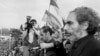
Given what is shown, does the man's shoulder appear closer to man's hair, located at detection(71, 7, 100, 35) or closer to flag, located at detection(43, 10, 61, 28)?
man's hair, located at detection(71, 7, 100, 35)

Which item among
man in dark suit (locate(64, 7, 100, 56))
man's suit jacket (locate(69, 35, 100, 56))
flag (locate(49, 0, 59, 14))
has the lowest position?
man's suit jacket (locate(69, 35, 100, 56))

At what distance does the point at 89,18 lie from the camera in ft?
12.6

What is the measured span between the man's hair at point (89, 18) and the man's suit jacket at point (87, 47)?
0.11m

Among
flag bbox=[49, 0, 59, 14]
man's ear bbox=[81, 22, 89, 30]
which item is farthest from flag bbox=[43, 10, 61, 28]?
man's ear bbox=[81, 22, 89, 30]

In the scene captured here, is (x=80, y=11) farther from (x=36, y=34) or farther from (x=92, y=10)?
(x=36, y=34)

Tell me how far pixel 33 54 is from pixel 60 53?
11.7 ft

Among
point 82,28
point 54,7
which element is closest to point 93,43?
point 82,28

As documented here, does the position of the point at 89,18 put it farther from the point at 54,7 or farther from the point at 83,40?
the point at 54,7

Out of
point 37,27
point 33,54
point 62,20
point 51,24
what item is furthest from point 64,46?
point 37,27

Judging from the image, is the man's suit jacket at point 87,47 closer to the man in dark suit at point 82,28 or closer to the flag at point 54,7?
the man in dark suit at point 82,28

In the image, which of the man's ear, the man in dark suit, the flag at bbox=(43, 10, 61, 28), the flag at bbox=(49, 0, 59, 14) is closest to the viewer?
the man in dark suit

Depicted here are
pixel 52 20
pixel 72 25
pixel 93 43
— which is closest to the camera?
pixel 93 43

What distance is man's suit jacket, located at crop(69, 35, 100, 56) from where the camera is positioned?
3.57 m

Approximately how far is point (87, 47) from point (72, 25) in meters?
0.42
